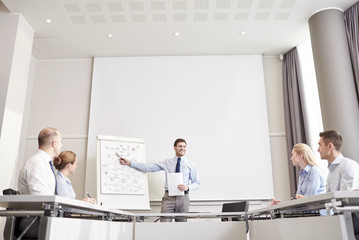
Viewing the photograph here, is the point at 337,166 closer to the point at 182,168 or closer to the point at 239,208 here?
the point at 239,208

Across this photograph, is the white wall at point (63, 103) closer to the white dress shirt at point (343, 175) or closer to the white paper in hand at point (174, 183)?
the white paper in hand at point (174, 183)

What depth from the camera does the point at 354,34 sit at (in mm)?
4234

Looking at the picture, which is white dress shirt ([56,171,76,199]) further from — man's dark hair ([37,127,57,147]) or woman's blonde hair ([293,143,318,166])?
woman's blonde hair ([293,143,318,166])

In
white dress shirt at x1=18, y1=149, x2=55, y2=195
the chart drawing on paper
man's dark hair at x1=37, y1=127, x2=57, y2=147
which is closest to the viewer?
white dress shirt at x1=18, y1=149, x2=55, y2=195

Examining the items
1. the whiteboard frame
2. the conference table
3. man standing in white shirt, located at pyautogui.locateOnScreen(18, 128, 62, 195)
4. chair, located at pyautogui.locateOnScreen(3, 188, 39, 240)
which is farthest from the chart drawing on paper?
chair, located at pyautogui.locateOnScreen(3, 188, 39, 240)

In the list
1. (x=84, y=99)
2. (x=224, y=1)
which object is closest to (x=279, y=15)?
(x=224, y=1)

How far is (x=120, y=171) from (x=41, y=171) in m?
2.39

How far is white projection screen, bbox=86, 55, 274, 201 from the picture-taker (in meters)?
4.93

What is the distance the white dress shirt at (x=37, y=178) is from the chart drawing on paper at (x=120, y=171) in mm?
2180

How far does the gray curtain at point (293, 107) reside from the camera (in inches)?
193

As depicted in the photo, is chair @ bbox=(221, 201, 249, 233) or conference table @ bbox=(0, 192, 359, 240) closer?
conference table @ bbox=(0, 192, 359, 240)

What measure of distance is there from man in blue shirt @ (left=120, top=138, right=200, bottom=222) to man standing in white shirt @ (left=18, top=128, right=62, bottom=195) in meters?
1.97

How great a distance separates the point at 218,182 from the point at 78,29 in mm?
3151

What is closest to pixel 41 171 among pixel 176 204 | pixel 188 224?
pixel 188 224
